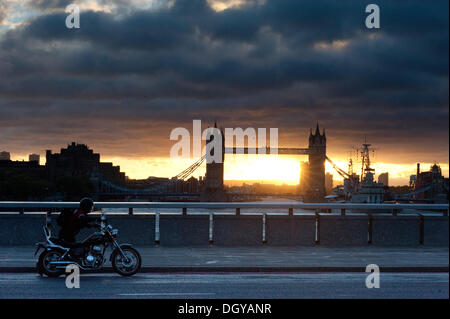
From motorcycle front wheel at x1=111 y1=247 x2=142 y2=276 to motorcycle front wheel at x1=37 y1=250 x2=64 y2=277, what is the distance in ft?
3.58

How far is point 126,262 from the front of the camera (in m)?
12.8

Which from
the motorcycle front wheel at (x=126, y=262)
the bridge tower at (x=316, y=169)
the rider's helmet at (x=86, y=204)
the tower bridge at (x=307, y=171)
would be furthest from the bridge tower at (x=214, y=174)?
the rider's helmet at (x=86, y=204)

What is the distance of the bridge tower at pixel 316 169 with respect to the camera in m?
165

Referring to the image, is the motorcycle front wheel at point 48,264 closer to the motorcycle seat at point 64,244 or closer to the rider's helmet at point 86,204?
the motorcycle seat at point 64,244

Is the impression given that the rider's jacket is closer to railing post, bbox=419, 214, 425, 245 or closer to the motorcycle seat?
the motorcycle seat

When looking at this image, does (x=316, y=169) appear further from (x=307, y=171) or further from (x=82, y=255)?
(x=82, y=255)

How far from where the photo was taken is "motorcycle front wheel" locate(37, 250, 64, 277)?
12.5 m

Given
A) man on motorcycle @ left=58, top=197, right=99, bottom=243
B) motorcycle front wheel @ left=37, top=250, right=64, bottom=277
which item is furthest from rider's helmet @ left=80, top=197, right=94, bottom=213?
motorcycle front wheel @ left=37, top=250, right=64, bottom=277

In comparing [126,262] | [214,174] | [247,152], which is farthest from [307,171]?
[126,262]
